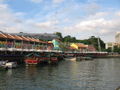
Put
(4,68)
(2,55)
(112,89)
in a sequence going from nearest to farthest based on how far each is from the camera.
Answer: (112,89) < (4,68) < (2,55)

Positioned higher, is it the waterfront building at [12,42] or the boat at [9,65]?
the waterfront building at [12,42]

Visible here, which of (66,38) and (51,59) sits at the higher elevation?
(66,38)

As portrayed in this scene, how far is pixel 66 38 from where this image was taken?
19100 cm

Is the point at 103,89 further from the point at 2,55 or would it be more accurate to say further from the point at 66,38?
the point at 66,38

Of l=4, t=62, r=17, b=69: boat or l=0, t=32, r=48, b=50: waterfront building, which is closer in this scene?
l=4, t=62, r=17, b=69: boat

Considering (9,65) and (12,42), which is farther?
(12,42)

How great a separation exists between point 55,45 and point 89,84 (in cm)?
8954

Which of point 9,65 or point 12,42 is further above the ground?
point 12,42

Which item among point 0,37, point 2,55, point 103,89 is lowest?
point 103,89

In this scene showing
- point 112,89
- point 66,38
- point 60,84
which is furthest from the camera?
point 66,38

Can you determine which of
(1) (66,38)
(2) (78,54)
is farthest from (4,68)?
(1) (66,38)

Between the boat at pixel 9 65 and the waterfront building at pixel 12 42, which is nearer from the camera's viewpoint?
the boat at pixel 9 65

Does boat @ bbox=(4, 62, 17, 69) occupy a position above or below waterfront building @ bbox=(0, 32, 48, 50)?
below

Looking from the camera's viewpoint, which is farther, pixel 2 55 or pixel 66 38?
pixel 66 38
